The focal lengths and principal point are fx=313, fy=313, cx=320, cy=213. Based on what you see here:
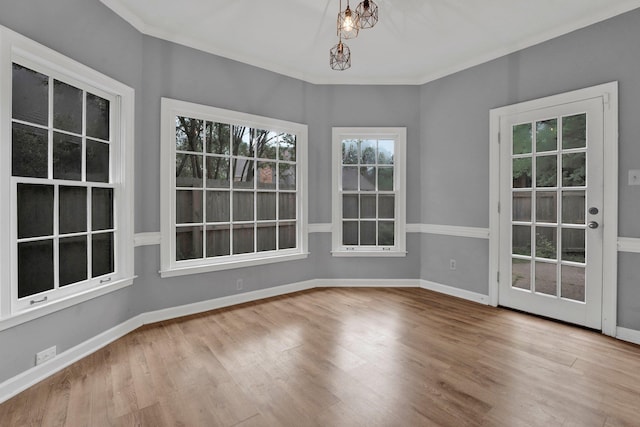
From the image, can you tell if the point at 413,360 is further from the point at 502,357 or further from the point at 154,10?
the point at 154,10

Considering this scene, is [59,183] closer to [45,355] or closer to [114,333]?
[45,355]

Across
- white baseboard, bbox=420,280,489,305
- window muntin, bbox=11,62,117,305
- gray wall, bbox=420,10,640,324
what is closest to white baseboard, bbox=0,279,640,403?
white baseboard, bbox=420,280,489,305

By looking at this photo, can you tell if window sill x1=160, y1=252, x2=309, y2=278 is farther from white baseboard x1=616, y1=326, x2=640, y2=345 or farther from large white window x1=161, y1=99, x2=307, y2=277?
white baseboard x1=616, y1=326, x2=640, y2=345

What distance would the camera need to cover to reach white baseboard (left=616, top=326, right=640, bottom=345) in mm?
2680

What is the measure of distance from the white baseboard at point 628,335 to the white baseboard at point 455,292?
1139mm

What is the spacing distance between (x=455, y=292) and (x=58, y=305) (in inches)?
159

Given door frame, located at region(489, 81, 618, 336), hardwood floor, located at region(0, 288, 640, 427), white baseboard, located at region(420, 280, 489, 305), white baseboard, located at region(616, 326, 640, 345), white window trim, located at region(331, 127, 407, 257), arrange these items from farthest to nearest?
white window trim, located at region(331, 127, 407, 257)
white baseboard, located at region(420, 280, 489, 305)
door frame, located at region(489, 81, 618, 336)
white baseboard, located at region(616, 326, 640, 345)
hardwood floor, located at region(0, 288, 640, 427)

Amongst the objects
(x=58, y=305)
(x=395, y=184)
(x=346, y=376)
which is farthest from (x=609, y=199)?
(x=58, y=305)

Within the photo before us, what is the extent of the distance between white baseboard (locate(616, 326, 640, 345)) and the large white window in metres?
3.28

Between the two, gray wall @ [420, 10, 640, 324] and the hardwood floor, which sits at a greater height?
gray wall @ [420, 10, 640, 324]

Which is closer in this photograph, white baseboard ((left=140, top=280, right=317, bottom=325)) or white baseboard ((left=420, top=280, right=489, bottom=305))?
white baseboard ((left=140, top=280, right=317, bottom=325))

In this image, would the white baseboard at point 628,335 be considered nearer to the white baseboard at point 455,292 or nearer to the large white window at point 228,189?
the white baseboard at point 455,292

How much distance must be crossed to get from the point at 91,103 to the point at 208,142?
1108 mm

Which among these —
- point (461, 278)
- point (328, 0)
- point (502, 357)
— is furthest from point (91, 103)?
point (461, 278)
